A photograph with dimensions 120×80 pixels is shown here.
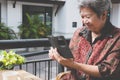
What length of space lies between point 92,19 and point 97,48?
196mm

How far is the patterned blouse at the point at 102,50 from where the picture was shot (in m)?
1.66

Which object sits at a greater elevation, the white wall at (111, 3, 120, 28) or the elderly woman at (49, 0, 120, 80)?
the white wall at (111, 3, 120, 28)

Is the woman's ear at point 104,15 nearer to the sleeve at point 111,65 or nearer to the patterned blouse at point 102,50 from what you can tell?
the patterned blouse at point 102,50

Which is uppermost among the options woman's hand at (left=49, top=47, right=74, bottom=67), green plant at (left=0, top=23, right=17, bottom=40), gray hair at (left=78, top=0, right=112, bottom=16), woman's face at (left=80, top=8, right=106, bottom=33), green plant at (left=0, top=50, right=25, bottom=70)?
gray hair at (left=78, top=0, right=112, bottom=16)

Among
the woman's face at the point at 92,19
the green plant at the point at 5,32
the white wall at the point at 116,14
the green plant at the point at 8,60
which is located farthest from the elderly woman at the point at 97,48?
the white wall at the point at 116,14

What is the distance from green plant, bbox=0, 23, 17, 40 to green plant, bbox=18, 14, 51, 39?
1.32 ft

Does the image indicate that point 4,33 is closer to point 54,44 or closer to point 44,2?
point 44,2

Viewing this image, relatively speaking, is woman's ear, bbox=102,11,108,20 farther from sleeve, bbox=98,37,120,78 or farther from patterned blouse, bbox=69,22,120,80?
sleeve, bbox=98,37,120,78

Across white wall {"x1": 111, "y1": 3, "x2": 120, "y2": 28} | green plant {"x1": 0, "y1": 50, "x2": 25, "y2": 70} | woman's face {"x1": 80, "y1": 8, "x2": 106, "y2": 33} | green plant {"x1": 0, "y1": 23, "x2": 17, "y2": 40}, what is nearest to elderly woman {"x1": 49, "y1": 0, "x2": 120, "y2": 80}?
woman's face {"x1": 80, "y1": 8, "x2": 106, "y2": 33}

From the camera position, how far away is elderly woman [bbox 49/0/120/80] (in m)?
1.64

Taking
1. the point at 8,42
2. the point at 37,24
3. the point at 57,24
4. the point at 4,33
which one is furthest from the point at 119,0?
the point at 8,42

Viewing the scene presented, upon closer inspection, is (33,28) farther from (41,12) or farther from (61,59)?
(61,59)

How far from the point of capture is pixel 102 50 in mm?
1714

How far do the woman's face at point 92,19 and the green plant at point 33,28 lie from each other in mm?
10356
